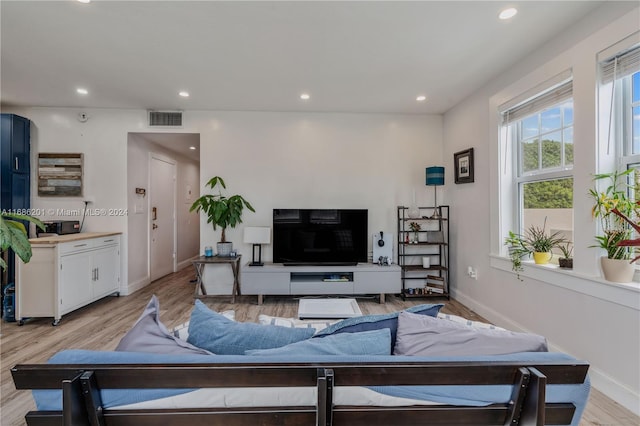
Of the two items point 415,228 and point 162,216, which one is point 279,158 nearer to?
point 415,228

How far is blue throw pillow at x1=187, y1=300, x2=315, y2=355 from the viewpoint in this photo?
1.05m

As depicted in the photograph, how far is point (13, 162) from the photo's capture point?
148 inches

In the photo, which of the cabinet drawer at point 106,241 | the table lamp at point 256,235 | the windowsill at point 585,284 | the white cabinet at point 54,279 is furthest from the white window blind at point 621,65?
the cabinet drawer at point 106,241

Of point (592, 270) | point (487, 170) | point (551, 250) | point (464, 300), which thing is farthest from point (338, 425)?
point (464, 300)

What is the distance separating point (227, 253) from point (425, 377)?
11.7ft

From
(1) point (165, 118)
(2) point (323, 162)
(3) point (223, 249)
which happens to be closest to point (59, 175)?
(1) point (165, 118)

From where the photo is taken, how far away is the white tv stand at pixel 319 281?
3.78 meters

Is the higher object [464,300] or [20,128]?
[20,128]

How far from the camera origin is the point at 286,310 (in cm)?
356

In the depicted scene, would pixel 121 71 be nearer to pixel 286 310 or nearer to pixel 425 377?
pixel 286 310

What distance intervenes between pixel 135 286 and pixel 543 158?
5353 mm

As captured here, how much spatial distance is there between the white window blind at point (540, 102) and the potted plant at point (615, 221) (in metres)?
0.79

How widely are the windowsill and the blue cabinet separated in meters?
5.72

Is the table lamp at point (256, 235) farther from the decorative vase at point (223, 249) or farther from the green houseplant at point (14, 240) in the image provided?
the green houseplant at point (14, 240)
